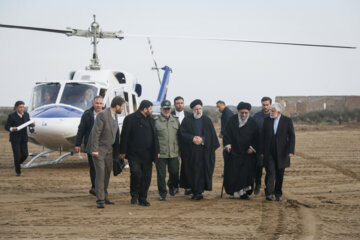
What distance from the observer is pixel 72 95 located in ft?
49.0

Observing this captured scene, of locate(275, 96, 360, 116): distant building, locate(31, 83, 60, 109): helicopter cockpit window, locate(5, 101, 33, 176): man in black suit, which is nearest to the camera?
locate(5, 101, 33, 176): man in black suit

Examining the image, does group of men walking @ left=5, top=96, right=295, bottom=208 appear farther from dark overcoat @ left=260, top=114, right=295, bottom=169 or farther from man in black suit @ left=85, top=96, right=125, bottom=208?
man in black suit @ left=85, top=96, right=125, bottom=208

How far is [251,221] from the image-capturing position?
8273 mm

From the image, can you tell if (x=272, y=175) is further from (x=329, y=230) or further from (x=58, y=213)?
(x=58, y=213)

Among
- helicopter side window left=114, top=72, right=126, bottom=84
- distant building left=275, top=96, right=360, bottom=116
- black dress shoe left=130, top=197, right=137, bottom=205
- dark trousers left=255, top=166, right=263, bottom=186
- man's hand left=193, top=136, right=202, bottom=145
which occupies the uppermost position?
helicopter side window left=114, top=72, right=126, bottom=84

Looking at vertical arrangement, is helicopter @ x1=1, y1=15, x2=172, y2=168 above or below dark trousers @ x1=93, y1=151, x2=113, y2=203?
above

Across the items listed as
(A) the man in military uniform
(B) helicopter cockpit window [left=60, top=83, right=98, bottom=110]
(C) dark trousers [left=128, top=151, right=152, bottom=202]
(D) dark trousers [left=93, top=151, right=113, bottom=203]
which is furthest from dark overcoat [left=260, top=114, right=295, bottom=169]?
(B) helicopter cockpit window [left=60, top=83, right=98, bottom=110]

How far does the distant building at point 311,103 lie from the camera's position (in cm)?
6606

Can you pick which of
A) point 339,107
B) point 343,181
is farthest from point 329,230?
point 339,107

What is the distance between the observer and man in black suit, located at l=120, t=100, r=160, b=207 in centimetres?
974

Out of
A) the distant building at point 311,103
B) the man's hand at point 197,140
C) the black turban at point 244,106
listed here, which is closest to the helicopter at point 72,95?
the black turban at point 244,106

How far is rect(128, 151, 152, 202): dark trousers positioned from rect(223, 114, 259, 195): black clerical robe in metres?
1.68

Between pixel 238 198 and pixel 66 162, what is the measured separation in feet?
29.7

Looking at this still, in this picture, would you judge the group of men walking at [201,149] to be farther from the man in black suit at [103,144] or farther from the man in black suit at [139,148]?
the man in black suit at [103,144]
